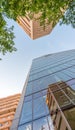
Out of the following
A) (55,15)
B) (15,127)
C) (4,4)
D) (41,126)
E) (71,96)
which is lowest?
(15,127)

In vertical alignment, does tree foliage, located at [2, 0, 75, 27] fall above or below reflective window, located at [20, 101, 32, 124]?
above

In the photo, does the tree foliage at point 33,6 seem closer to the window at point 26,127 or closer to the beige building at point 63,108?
the beige building at point 63,108

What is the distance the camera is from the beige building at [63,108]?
7.75 meters

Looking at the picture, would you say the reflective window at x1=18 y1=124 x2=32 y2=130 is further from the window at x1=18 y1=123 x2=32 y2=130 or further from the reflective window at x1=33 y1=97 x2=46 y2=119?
the reflective window at x1=33 y1=97 x2=46 y2=119

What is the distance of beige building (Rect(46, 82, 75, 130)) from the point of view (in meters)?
7.75

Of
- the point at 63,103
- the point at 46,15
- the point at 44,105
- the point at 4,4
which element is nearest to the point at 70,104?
the point at 63,103

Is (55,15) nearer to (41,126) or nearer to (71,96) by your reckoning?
(71,96)

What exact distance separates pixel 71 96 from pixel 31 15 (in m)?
3.81

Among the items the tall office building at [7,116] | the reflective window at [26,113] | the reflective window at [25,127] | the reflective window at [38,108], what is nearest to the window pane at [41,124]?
the reflective window at [25,127]

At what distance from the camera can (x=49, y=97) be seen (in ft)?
38.6

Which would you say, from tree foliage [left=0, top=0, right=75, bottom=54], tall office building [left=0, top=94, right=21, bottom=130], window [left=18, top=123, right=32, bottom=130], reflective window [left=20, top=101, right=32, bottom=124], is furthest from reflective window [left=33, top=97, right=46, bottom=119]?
tall office building [left=0, top=94, right=21, bottom=130]

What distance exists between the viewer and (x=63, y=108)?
8930mm

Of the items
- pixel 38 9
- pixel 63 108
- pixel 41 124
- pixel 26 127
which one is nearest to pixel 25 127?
pixel 26 127

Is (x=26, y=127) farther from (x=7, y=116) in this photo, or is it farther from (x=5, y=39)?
(x=7, y=116)
